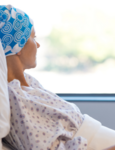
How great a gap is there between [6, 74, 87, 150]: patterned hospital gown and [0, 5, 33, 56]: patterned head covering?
17 cm

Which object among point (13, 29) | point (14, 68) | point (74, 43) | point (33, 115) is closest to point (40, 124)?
point (33, 115)

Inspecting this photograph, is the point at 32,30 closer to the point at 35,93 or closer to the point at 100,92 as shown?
the point at 35,93

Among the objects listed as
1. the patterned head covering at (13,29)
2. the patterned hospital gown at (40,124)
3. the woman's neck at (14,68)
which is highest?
the patterned head covering at (13,29)

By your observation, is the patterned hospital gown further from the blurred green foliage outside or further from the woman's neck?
the blurred green foliage outside

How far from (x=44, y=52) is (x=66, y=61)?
210 mm

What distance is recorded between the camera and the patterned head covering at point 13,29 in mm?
805

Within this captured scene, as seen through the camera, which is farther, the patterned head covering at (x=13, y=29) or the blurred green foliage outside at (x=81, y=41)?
the blurred green foliage outside at (x=81, y=41)

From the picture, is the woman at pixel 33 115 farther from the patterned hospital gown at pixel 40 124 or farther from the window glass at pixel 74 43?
the window glass at pixel 74 43

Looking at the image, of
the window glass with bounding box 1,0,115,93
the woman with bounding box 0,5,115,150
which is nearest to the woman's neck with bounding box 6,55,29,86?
the woman with bounding box 0,5,115,150

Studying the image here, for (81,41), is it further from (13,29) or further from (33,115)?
(33,115)

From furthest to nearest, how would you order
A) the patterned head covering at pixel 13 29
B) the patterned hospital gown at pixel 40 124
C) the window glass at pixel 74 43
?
the window glass at pixel 74 43
the patterned head covering at pixel 13 29
the patterned hospital gown at pixel 40 124

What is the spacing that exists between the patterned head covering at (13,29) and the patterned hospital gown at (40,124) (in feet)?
0.54

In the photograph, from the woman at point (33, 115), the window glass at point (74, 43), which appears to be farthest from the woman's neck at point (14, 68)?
the window glass at point (74, 43)

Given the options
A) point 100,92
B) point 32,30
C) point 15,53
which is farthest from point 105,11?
point 15,53
